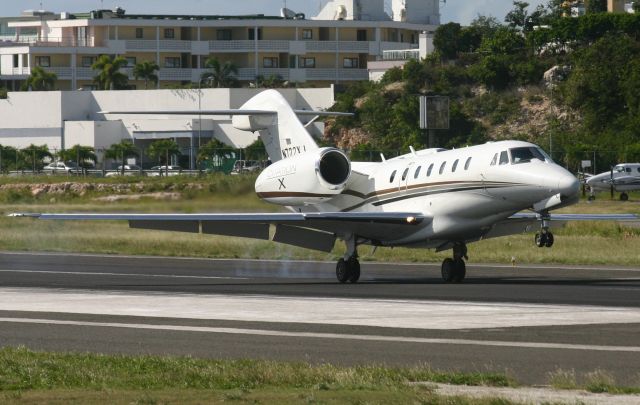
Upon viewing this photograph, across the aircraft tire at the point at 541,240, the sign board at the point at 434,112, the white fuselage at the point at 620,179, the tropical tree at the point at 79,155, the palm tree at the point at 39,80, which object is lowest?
the aircraft tire at the point at 541,240

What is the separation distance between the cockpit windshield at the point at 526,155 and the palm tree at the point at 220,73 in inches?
4381

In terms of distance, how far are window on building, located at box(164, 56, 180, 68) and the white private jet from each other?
78835 millimetres

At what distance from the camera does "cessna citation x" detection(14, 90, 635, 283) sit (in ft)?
104

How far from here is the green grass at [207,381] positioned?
15953 millimetres

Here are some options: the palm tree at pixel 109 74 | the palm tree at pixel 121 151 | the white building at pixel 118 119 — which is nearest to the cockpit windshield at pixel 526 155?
the palm tree at pixel 121 151

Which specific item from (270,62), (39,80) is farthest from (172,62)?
(39,80)

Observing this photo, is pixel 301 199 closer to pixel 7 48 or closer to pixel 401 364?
pixel 401 364

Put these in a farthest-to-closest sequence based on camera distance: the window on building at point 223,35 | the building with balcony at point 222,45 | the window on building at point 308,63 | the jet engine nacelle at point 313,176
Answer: the window on building at point 223,35 → the window on building at point 308,63 → the building with balcony at point 222,45 → the jet engine nacelle at point 313,176

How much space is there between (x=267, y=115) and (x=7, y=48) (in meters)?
116

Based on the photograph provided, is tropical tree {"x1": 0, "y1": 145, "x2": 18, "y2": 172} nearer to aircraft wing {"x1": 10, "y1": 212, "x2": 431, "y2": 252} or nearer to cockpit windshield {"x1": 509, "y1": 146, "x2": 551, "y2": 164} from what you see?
aircraft wing {"x1": 10, "y1": 212, "x2": 431, "y2": 252}

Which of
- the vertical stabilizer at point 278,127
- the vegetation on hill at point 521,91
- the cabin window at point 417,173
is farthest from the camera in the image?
the vegetation on hill at point 521,91

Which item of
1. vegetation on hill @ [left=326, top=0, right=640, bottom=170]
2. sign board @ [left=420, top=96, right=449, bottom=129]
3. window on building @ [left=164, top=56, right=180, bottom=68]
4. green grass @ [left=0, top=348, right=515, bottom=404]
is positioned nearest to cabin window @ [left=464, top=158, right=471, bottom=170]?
green grass @ [left=0, top=348, right=515, bottom=404]

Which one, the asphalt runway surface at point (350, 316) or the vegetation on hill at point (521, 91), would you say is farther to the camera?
the vegetation on hill at point (521, 91)

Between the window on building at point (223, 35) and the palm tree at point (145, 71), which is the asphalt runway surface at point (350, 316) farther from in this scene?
the window on building at point (223, 35)
